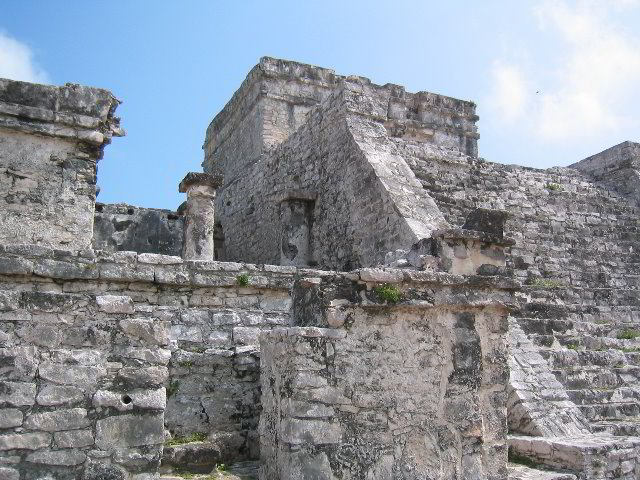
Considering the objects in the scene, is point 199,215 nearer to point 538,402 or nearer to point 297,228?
point 297,228

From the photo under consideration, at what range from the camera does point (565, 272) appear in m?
9.98

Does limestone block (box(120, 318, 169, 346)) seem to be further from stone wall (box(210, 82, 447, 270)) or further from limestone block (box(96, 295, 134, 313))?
stone wall (box(210, 82, 447, 270))

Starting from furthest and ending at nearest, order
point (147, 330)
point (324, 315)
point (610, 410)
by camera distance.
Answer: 1. point (610, 410)
2. point (324, 315)
3. point (147, 330)

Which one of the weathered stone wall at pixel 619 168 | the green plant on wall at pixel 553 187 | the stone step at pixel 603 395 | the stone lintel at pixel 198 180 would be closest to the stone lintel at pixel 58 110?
the stone lintel at pixel 198 180

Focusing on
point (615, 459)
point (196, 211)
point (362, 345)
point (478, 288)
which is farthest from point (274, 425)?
point (196, 211)

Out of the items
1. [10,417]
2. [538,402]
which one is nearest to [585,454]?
[538,402]

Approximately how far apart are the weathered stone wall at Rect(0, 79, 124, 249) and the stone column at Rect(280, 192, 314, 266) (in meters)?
3.31

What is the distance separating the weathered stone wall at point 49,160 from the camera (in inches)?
307

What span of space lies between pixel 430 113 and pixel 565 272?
7555 millimetres

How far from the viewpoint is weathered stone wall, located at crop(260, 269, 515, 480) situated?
4.06 meters

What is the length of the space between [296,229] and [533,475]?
6.00 meters

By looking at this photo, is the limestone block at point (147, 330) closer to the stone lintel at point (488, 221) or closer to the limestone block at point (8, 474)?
the limestone block at point (8, 474)

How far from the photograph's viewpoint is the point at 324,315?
428 centimetres

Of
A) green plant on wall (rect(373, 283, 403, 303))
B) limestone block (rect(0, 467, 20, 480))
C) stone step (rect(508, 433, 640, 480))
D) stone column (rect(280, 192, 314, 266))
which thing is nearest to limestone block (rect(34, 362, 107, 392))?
limestone block (rect(0, 467, 20, 480))
